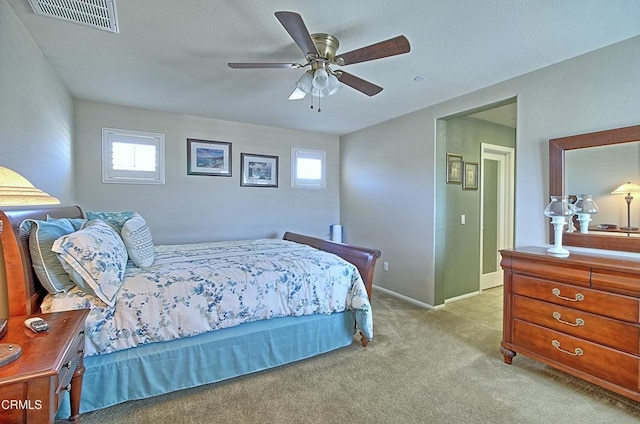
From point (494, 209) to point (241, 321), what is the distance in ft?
13.2

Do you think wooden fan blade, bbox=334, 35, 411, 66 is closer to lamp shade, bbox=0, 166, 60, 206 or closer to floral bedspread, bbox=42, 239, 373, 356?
floral bedspread, bbox=42, 239, 373, 356

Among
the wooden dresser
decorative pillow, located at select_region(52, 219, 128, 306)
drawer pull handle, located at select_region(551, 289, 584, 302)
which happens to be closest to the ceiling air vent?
decorative pillow, located at select_region(52, 219, 128, 306)

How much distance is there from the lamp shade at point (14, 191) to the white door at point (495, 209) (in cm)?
462

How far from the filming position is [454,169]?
3.83m

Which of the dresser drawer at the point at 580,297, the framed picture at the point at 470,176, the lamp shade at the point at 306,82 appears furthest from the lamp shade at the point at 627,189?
the lamp shade at the point at 306,82

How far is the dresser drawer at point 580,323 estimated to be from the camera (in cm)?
183

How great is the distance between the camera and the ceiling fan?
172 cm

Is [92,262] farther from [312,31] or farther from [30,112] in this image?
[312,31]

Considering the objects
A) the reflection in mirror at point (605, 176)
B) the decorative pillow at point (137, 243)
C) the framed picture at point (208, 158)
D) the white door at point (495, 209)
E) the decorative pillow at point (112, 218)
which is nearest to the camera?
the reflection in mirror at point (605, 176)

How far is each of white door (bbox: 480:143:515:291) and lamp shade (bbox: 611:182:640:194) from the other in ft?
6.81

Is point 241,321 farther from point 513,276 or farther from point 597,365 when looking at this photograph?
point 597,365

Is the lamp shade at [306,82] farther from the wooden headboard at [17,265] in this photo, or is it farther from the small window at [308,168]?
the small window at [308,168]

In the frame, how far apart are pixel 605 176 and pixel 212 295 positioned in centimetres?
302

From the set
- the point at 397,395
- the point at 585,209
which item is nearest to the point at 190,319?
the point at 397,395
